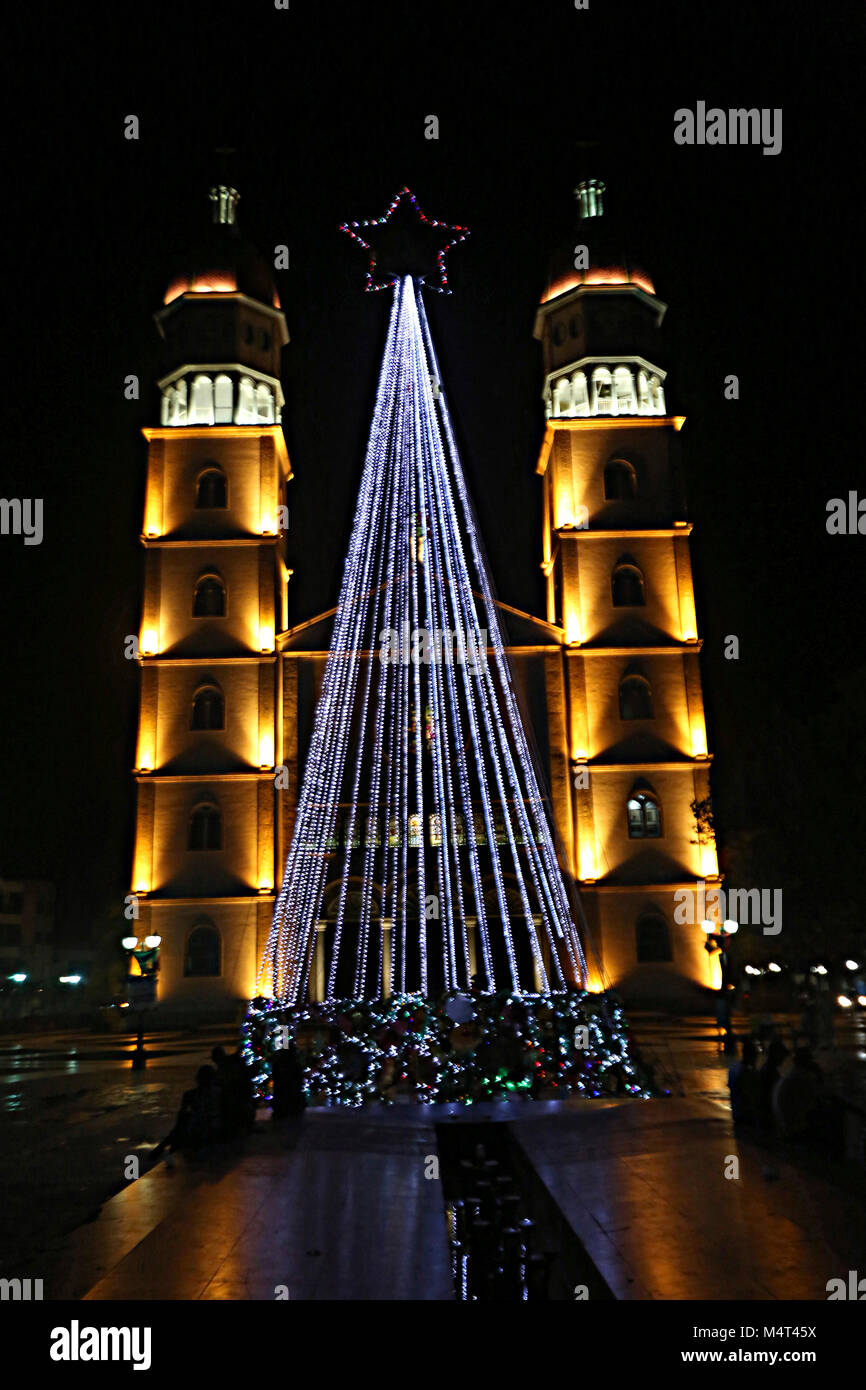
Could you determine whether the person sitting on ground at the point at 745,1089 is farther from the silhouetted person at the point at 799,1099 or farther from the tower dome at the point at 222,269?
the tower dome at the point at 222,269

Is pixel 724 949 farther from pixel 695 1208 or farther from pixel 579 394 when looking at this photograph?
pixel 579 394

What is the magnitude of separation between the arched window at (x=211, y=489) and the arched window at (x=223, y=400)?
1.59 meters

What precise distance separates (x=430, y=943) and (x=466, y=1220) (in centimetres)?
2200

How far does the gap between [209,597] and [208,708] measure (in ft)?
10.6

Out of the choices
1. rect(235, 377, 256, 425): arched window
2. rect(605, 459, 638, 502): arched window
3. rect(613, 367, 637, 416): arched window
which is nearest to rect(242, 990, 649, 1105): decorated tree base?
rect(605, 459, 638, 502): arched window

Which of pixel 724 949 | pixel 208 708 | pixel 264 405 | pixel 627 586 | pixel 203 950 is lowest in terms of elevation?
pixel 724 949

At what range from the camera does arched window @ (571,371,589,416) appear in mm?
34406

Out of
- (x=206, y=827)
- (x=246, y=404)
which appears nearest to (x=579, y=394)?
(x=246, y=404)

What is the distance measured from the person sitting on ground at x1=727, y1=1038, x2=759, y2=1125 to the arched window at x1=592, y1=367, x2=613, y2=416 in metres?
25.3

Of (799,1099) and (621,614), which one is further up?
(621,614)

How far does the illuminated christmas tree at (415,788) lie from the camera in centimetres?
2956

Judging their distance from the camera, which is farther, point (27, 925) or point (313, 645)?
point (27, 925)

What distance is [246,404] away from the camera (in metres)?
34.2
